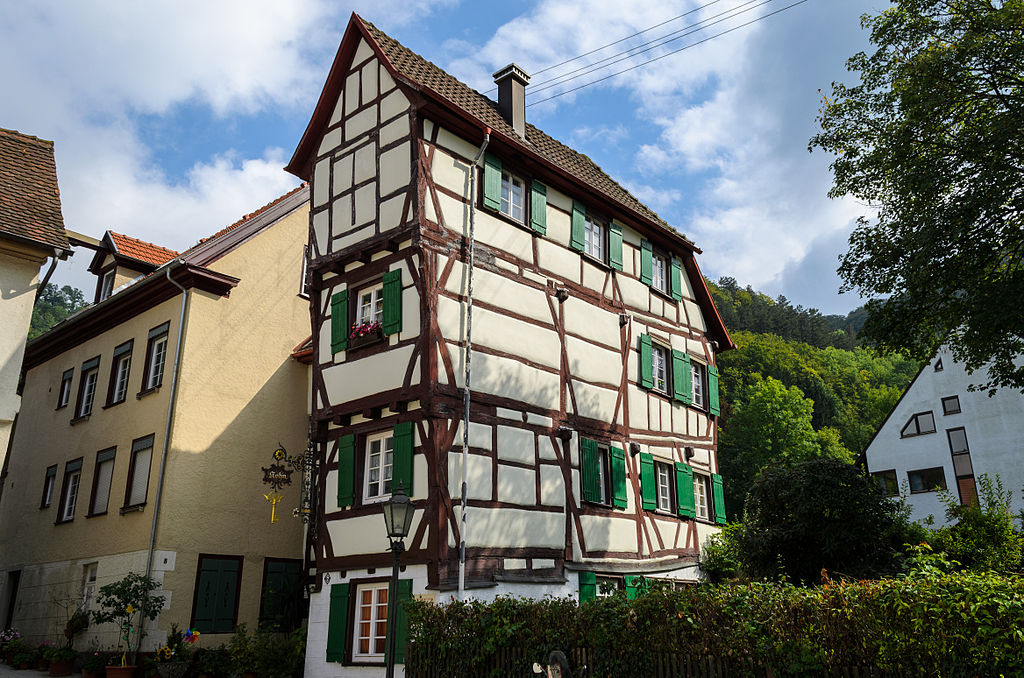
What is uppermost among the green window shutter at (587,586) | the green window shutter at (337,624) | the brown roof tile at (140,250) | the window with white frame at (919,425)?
the brown roof tile at (140,250)

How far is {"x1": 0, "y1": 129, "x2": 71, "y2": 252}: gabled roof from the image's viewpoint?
45.6 ft

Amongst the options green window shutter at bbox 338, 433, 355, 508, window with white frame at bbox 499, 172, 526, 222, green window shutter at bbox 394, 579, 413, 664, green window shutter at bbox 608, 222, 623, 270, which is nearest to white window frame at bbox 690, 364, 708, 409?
green window shutter at bbox 608, 222, 623, 270

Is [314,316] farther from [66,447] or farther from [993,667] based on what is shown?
[993,667]

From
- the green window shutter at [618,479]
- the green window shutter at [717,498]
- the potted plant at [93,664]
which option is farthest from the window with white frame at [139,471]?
the green window shutter at [717,498]

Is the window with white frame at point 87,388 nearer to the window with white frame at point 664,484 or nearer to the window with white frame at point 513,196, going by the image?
the window with white frame at point 513,196

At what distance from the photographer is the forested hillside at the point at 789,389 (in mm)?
48188

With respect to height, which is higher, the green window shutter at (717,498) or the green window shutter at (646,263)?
the green window shutter at (646,263)

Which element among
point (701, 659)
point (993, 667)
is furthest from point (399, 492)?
point (993, 667)

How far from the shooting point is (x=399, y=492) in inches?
426

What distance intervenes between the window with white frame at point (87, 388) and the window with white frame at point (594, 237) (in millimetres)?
13007

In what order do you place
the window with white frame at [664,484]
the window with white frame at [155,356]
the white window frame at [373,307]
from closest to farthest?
1. the white window frame at [373,307]
2. the window with white frame at [155,356]
3. the window with white frame at [664,484]

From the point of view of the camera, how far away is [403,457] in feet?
46.3

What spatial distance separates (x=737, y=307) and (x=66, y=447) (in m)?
60.6

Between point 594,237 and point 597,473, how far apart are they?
5588 millimetres
